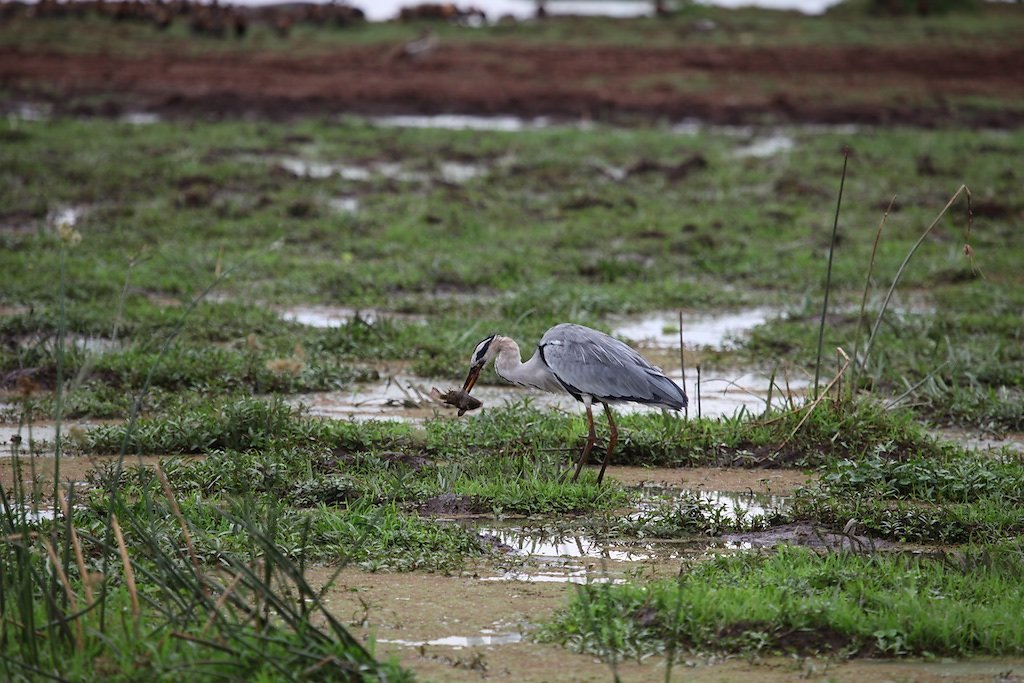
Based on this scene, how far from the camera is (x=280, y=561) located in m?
3.96

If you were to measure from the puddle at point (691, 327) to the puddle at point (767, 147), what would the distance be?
8.60 m

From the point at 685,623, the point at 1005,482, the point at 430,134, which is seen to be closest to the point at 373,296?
the point at 1005,482

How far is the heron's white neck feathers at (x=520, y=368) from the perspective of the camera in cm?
676

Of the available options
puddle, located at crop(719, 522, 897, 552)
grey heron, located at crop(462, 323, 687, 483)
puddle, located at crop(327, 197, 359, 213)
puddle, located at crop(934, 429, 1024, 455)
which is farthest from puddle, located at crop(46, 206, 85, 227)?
puddle, located at crop(719, 522, 897, 552)

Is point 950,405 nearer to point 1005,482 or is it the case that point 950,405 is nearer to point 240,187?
point 1005,482

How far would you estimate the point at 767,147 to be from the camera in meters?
20.6

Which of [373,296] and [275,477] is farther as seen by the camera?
[373,296]

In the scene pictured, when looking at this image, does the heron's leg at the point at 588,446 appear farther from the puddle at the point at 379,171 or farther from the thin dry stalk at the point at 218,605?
the puddle at the point at 379,171

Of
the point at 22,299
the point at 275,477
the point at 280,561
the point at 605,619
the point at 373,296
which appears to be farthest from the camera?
the point at 373,296

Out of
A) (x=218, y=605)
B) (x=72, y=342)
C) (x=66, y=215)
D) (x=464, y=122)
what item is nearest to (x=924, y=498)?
(x=218, y=605)

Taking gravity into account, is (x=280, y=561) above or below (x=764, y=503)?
above

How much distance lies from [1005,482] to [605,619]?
266 centimetres

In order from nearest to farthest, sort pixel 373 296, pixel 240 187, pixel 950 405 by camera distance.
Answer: pixel 950 405
pixel 373 296
pixel 240 187

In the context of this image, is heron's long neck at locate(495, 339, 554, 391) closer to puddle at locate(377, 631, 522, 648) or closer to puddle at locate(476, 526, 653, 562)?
puddle at locate(476, 526, 653, 562)
